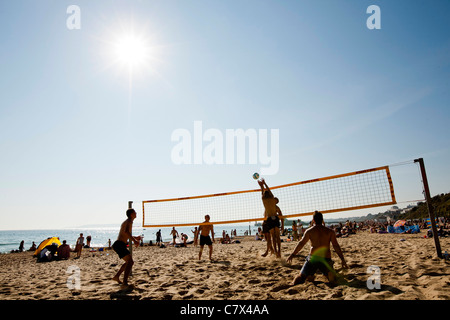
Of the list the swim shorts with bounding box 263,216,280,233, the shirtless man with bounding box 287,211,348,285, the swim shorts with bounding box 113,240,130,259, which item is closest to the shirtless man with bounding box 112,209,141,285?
the swim shorts with bounding box 113,240,130,259

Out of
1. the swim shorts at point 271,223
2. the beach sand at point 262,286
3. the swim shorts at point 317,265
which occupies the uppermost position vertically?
the swim shorts at point 271,223

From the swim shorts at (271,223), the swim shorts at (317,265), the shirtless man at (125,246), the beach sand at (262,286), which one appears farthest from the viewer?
the swim shorts at (271,223)

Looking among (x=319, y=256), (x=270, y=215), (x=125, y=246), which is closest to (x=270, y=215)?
(x=270, y=215)

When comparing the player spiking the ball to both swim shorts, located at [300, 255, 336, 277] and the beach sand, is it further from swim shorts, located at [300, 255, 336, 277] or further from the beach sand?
swim shorts, located at [300, 255, 336, 277]

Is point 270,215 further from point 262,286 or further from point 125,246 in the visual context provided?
point 125,246

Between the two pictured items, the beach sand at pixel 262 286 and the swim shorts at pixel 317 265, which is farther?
the swim shorts at pixel 317 265

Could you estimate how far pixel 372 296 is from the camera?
2832mm

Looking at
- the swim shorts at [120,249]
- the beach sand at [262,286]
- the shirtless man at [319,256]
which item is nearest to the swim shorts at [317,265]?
the shirtless man at [319,256]

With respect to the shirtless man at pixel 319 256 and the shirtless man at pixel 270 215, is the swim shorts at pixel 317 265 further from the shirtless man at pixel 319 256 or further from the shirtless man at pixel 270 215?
the shirtless man at pixel 270 215

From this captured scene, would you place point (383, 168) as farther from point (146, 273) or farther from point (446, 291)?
point (146, 273)

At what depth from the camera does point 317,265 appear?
3670 millimetres

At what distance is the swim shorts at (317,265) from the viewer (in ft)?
11.9

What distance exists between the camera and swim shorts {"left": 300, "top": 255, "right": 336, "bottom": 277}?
3.63m
